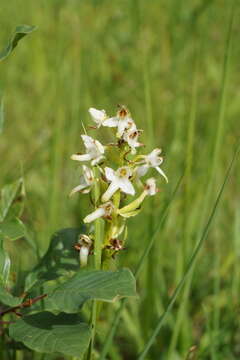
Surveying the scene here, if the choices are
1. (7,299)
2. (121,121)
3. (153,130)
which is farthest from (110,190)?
(153,130)

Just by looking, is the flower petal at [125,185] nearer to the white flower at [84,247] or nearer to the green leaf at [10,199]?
the white flower at [84,247]

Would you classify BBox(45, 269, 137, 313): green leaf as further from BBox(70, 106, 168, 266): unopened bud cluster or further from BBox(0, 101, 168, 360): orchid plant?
BBox(70, 106, 168, 266): unopened bud cluster

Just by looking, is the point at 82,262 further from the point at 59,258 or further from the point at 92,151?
the point at 92,151

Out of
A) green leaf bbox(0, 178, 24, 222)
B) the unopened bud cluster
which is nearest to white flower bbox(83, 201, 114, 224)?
the unopened bud cluster

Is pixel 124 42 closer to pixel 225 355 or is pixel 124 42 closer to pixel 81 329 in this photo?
pixel 225 355

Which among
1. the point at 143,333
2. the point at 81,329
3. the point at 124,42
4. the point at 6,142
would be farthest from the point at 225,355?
the point at 124,42

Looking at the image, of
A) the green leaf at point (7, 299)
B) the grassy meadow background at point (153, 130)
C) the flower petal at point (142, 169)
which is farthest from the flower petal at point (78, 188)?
the grassy meadow background at point (153, 130)
